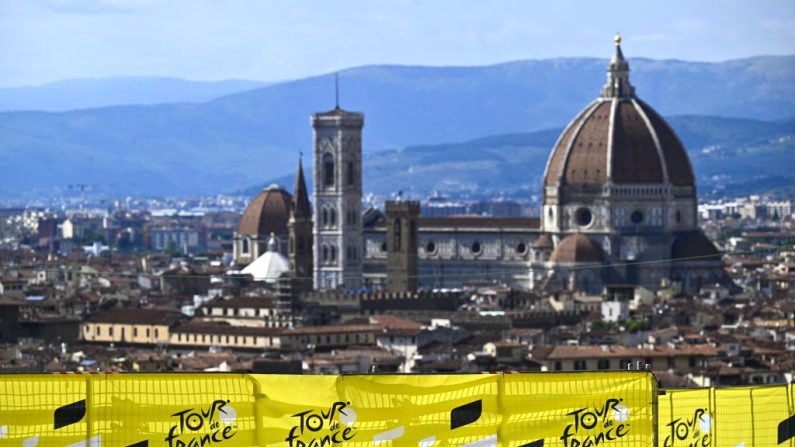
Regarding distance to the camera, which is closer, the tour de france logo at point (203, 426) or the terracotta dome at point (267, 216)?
the tour de france logo at point (203, 426)

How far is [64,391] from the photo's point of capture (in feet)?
44.8

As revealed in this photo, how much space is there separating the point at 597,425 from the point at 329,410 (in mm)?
1427

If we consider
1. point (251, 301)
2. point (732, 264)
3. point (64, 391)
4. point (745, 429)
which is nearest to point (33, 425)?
point (64, 391)

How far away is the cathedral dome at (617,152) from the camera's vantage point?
4828 inches

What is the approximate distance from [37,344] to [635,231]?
155 feet

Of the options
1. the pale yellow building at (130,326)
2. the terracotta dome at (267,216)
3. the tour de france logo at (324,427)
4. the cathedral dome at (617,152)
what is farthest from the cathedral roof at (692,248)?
the tour de france logo at (324,427)

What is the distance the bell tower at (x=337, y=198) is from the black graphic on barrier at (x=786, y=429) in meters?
101

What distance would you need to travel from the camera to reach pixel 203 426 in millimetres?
13695

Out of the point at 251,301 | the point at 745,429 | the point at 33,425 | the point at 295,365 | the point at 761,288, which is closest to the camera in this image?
the point at 33,425

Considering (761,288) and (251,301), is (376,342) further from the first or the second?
(761,288)

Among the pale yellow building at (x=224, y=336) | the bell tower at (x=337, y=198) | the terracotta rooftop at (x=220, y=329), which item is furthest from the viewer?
the bell tower at (x=337, y=198)

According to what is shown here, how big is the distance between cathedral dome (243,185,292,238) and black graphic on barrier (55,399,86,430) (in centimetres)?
11945

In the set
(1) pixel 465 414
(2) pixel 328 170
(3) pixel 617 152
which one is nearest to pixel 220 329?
(2) pixel 328 170

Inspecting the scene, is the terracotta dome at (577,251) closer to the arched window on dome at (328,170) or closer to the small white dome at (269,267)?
the arched window on dome at (328,170)
